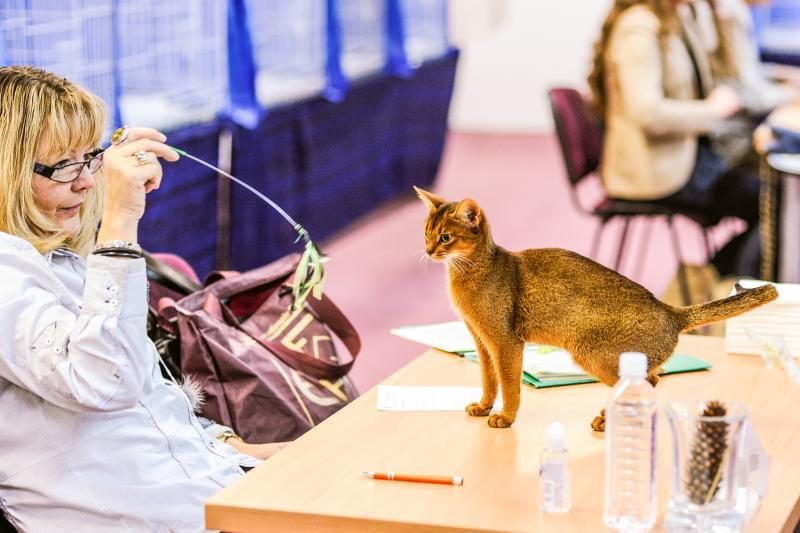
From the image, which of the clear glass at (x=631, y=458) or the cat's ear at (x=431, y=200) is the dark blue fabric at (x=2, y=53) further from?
the clear glass at (x=631, y=458)

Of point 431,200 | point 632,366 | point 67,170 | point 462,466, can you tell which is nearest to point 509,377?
point 462,466

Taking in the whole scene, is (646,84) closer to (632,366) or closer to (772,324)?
(772,324)

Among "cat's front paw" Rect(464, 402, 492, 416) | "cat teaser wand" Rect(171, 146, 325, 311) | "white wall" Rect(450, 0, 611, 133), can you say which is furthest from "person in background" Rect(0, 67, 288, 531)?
"white wall" Rect(450, 0, 611, 133)

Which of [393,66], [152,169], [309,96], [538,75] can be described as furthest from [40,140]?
[538,75]

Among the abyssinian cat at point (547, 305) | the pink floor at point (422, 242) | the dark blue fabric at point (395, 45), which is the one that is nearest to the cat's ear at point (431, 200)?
the abyssinian cat at point (547, 305)

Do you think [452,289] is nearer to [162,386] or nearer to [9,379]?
[162,386]

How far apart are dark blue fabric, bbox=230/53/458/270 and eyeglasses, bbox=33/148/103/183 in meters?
2.96

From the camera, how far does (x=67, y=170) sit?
1896mm

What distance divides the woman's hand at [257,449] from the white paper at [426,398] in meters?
0.23

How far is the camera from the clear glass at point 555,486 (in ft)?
5.13

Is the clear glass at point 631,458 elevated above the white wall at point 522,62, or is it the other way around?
the clear glass at point 631,458

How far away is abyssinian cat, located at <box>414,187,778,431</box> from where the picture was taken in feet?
6.01

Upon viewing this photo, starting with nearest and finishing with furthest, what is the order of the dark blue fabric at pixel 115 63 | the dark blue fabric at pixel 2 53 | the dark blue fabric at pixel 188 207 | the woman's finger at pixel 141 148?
1. the woman's finger at pixel 141 148
2. the dark blue fabric at pixel 2 53
3. the dark blue fabric at pixel 115 63
4. the dark blue fabric at pixel 188 207

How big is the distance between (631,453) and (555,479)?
0.11 metres
